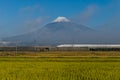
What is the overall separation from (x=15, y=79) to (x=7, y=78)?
0.46 m

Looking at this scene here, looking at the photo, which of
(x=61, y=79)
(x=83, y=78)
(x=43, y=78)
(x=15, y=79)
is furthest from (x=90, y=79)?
(x=15, y=79)

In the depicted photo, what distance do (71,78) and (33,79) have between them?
63.5 inches

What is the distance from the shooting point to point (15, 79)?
12.3 metres

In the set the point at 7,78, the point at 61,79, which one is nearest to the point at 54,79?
the point at 61,79

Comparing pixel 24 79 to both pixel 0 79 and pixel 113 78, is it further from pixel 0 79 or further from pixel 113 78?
pixel 113 78

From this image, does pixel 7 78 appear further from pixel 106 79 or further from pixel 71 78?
pixel 106 79

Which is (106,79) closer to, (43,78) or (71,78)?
(71,78)

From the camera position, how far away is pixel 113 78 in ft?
41.0

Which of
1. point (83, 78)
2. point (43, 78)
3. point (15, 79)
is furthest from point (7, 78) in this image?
point (83, 78)

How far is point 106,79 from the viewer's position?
12117 millimetres

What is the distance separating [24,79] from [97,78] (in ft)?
10.1

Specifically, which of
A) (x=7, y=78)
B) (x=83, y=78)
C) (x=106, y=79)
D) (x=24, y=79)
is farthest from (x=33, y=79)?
(x=106, y=79)

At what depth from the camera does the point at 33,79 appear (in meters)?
12.3

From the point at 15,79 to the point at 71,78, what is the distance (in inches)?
92.9
